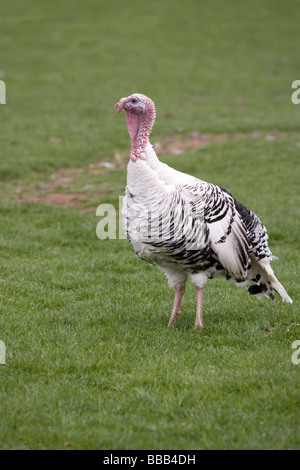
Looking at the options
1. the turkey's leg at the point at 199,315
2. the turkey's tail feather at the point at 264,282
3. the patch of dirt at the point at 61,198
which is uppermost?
the patch of dirt at the point at 61,198

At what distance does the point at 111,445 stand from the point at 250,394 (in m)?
1.22

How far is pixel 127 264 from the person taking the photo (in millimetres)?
8602

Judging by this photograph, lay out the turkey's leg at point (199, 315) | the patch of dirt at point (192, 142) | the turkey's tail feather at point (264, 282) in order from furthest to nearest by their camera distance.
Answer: the patch of dirt at point (192, 142), the turkey's tail feather at point (264, 282), the turkey's leg at point (199, 315)

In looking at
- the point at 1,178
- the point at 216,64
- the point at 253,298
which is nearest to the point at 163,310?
the point at 253,298

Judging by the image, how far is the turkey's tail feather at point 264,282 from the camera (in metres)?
6.87

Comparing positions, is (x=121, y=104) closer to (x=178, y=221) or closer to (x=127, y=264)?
(x=178, y=221)

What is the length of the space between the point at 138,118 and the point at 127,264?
271cm

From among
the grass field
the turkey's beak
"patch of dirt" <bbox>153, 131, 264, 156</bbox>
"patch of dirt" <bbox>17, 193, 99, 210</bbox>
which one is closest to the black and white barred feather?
the turkey's beak

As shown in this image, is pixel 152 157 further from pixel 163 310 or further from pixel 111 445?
pixel 111 445

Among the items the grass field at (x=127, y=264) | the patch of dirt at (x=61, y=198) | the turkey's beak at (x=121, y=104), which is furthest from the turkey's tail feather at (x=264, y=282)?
the patch of dirt at (x=61, y=198)

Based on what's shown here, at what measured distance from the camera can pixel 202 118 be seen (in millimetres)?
16484

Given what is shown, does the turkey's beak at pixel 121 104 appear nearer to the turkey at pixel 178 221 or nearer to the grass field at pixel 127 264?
the turkey at pixel 178 221

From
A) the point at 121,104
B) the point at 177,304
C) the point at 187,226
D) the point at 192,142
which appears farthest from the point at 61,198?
the point at 187,226
